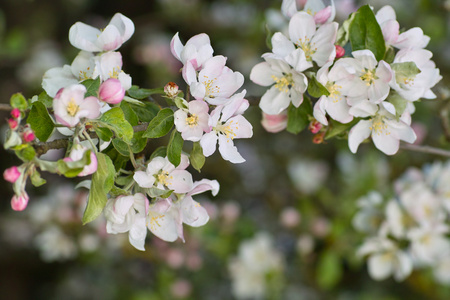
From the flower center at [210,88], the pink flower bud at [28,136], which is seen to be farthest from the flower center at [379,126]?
the pink flower bud at [28,136]

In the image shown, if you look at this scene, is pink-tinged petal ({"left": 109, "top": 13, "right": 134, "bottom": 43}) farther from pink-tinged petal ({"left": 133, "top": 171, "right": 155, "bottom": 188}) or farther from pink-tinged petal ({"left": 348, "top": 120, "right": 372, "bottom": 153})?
pink-tinged petal ({"left": 348, "top": 120, "right": 372, "bottom": 153})

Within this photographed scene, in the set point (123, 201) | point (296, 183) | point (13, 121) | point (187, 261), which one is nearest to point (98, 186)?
point (123, 201)

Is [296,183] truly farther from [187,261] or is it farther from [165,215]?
[165,215]

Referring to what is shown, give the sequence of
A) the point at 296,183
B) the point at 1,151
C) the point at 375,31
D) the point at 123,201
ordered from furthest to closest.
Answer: the point at 1,151, the point at 296,183, the point at 375,31, the point at 123,201

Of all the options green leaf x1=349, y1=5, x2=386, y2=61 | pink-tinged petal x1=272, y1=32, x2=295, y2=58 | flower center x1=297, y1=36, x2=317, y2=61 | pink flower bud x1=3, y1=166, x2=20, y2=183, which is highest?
green leaf x1=349, y1=5, x2=386, y2=61

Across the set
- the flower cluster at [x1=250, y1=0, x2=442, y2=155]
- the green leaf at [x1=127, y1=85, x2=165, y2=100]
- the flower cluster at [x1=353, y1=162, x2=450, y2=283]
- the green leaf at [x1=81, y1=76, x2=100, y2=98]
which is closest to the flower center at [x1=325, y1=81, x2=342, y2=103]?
the flower cluster at [x1=250, y1=0, x2=442, y2=155]

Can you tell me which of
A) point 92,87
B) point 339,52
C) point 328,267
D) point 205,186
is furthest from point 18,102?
point 328,267

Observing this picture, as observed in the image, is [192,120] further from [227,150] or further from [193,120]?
[227,150]
